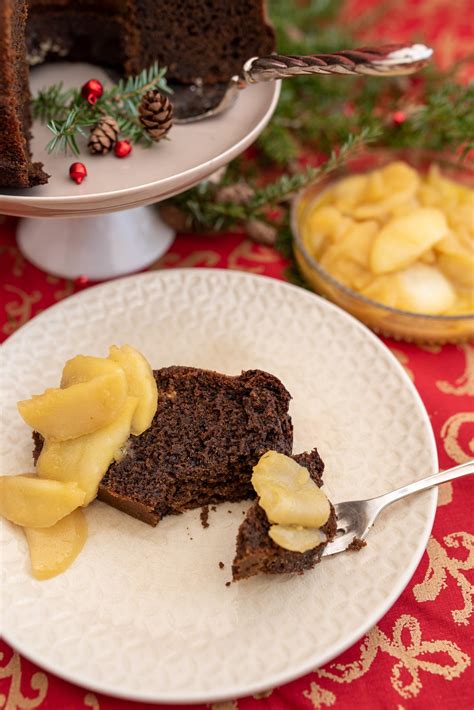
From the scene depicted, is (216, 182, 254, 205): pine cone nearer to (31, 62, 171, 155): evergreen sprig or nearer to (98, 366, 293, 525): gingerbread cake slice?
(31, 62, 171, 155): evergreen sprig

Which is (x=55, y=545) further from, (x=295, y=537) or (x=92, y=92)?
(x=92, y=92)

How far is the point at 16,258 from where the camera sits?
2.17 m

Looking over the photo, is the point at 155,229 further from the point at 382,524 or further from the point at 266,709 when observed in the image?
the point at 266,709

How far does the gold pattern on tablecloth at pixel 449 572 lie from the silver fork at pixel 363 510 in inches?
6.9

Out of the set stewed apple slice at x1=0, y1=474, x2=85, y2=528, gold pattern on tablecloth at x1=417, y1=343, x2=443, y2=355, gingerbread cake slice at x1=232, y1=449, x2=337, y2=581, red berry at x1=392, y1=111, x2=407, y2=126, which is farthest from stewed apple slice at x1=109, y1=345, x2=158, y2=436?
red berry at x1=392, y1=111, x2=407, y2=126

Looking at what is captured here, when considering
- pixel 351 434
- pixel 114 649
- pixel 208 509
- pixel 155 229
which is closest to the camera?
pixel 114 649

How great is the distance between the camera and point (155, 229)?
7.21 feet

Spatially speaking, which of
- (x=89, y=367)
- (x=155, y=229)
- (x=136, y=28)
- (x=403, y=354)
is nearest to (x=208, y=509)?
(x=89, y=367)

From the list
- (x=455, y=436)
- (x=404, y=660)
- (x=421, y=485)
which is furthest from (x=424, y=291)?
(x=404, y=660)

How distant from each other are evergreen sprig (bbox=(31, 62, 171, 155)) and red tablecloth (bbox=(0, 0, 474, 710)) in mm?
511

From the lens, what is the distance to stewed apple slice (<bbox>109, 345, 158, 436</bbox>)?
152 cm

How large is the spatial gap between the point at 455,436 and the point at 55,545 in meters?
1.04

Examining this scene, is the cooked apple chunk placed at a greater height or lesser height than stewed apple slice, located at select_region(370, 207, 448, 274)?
lesser

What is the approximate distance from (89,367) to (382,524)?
0.73 meters
